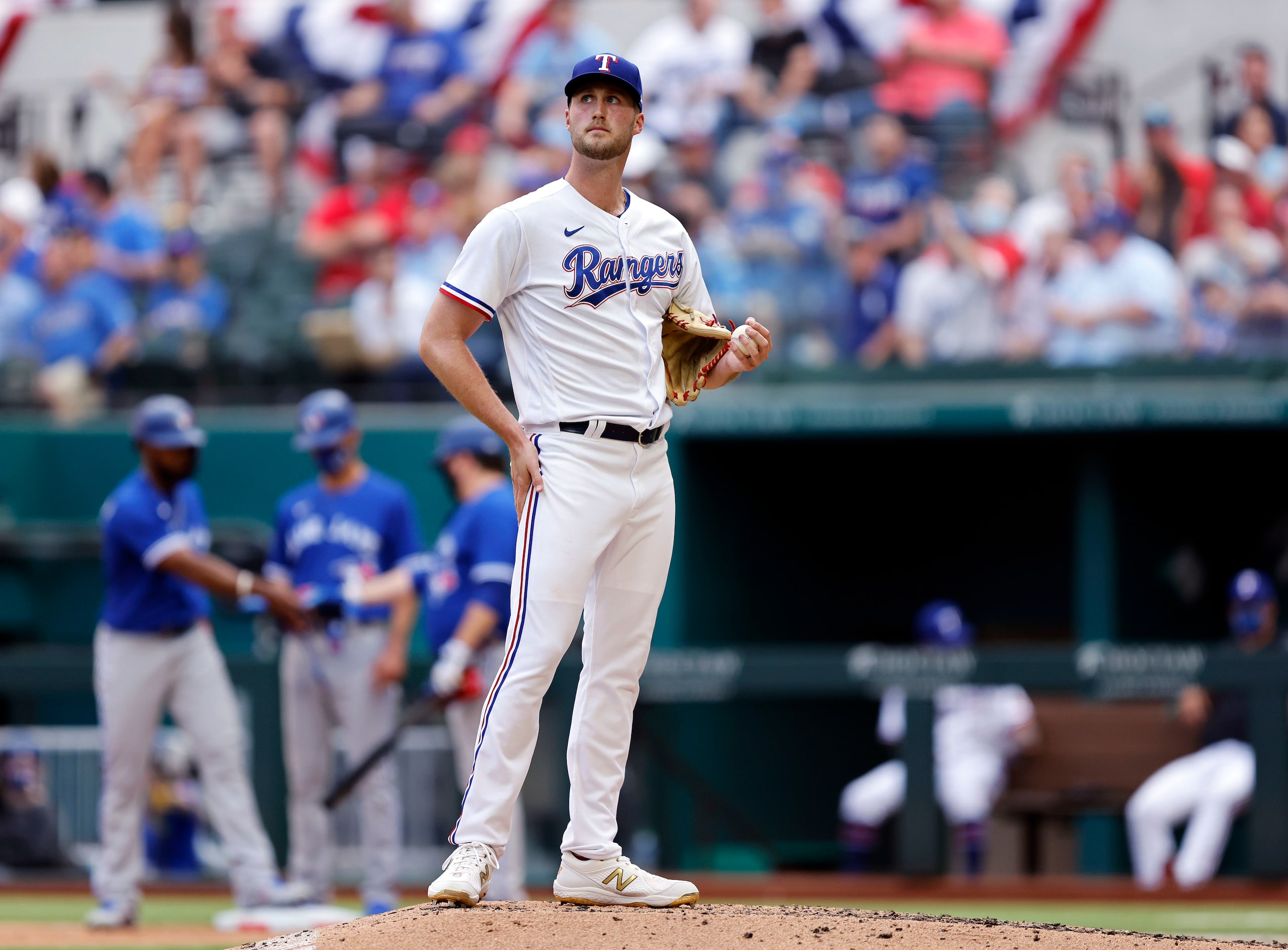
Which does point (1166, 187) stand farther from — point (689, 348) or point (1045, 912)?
point (689, 348)

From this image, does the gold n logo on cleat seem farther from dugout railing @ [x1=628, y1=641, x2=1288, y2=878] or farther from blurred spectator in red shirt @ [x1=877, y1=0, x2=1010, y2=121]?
blurred spectator in red shirt @ [x1=877, y1=0, x2=1010, y2=121]

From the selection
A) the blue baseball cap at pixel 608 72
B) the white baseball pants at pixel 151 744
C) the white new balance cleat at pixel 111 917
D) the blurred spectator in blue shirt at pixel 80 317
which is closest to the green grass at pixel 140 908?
the white new balance cleat at pixel 111 917

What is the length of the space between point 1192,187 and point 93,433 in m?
6.88

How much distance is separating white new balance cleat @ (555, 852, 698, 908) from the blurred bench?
512cm

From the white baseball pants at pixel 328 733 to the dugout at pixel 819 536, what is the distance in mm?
1614

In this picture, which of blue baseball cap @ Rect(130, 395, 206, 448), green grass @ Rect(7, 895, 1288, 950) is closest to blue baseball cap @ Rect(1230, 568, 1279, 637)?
green grass @ Rect(7, 895, 1288, 950)

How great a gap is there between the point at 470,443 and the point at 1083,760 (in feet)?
14.4

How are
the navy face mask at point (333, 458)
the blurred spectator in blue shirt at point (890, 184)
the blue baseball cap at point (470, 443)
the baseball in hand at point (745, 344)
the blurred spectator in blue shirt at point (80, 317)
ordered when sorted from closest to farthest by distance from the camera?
the baseball in hand at point (745, 344) → the blue baseball cap at point (470, 443) → the navy face mask at point (333, 458) → the blurred spectator in blue shirt at point (890, 184) → the blurred spectator in blue shirt at point (80, 317)

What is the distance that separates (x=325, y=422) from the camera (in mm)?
7012

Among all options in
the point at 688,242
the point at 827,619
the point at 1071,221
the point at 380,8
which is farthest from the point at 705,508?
the point at 688,242

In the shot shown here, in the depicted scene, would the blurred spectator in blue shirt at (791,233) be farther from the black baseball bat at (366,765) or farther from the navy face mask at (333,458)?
the black baseball bat at (366,765)

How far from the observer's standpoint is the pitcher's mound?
3916 mm

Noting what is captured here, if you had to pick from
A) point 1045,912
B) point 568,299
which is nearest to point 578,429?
point 568,299

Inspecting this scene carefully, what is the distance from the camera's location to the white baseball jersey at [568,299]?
4.13m
